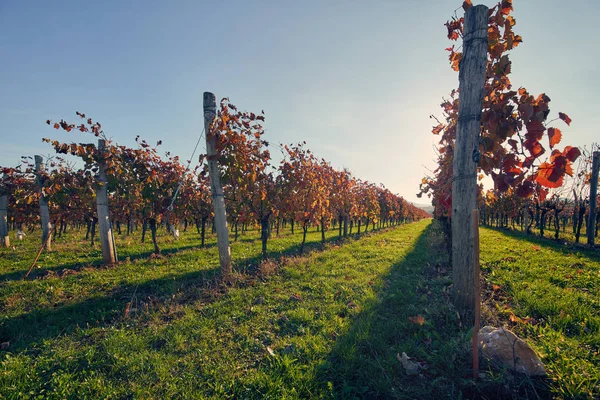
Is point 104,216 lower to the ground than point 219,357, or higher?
higher

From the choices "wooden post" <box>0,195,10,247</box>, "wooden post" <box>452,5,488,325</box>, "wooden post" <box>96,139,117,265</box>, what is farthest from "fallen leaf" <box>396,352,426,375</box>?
"wooden post" <box>0,195,10,247</box>

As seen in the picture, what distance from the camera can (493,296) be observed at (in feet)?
17.3

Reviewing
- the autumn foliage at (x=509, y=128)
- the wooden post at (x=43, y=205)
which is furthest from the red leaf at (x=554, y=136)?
the wooden post at (x=43, y=205)

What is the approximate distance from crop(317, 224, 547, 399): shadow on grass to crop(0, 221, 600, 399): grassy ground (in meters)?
0.02

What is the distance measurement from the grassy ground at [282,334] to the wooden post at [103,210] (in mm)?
1699

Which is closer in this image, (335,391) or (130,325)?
(335,391)

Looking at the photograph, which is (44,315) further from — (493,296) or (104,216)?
(493,296)

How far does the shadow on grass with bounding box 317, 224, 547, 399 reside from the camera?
2.64 meters

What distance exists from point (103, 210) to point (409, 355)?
997 cm

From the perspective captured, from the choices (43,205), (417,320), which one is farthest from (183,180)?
(417,320)

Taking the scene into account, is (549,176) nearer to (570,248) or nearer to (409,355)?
(409,355)

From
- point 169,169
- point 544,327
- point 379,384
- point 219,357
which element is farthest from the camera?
point 169,169

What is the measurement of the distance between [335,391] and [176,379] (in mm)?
1867

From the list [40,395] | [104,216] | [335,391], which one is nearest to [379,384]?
[335,391]
